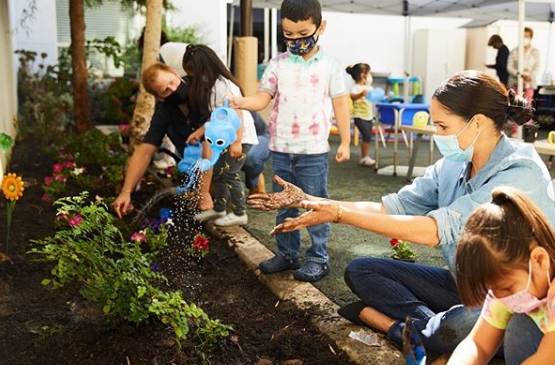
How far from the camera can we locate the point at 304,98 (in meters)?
3.48

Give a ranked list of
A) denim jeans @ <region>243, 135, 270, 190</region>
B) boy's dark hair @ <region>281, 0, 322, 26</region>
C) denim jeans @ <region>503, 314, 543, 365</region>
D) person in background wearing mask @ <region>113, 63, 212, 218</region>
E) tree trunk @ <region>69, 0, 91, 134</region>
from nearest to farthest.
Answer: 1. denim jeans @ <region>503, 314, 543, 365</region>
2. boy's dark hair @ <region>281, 0, 322, 26</region>
3. person in background wearing mask @ <region>113, 63, 212, 218</region>
4. denim jeans @ <region>243, 135, 270, 190</region>
5. tree trunk @ <region>69, 0, 91, 134</region>

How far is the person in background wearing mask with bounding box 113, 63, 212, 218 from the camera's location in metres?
4.16

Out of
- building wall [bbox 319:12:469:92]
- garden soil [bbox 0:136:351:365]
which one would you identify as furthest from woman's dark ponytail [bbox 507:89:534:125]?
building wall [bbox 319:12:469:92]

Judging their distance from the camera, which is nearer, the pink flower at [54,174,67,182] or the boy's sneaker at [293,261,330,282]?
the boy's sneaker at [293,261,330,282]

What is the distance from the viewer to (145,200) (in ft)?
16.9

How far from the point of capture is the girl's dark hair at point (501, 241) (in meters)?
1.55

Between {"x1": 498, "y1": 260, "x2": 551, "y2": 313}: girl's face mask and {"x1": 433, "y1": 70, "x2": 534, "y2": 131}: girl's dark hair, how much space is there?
30.9 inches

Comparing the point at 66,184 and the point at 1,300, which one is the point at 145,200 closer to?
the point at 66,184

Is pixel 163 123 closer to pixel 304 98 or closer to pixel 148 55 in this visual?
pixel 148 55

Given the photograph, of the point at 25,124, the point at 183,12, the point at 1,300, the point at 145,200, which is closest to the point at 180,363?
the point at 1,300

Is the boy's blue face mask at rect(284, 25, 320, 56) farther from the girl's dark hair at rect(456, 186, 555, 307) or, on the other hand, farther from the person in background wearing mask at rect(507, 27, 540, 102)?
the person in background wearing mask at rect(507, 27, 540, 102)

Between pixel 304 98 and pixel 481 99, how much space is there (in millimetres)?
1400

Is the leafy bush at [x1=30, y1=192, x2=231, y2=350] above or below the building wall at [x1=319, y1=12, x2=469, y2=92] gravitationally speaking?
below

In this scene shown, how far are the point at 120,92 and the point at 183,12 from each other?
2.36 metres
